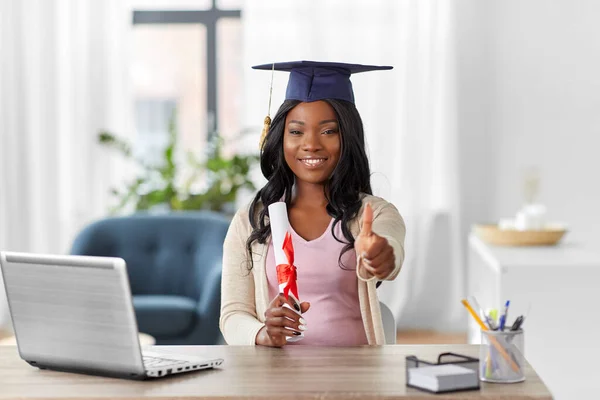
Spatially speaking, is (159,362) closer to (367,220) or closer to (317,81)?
(367,220)

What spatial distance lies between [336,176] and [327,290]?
260mm

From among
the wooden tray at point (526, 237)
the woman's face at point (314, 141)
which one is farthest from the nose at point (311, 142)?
the wooden tray at point (526, 237)

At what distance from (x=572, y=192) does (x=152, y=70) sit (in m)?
2.63

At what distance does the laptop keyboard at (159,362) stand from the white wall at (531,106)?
147 inches

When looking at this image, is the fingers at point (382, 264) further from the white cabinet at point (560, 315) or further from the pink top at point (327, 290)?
the white cabinet at point (560, 315)

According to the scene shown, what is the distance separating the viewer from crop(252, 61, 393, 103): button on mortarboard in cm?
212

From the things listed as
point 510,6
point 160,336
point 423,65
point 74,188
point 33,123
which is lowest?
point 160,336

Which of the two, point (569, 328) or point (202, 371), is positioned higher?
point (202, 371)

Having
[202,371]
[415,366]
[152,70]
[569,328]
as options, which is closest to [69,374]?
[202,371]

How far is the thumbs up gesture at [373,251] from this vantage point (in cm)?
174

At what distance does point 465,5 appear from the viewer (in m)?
5.36

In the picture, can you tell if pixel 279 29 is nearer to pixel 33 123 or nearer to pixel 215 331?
pixel 33 123

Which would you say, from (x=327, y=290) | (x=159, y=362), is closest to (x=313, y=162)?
(x=327, y=290)

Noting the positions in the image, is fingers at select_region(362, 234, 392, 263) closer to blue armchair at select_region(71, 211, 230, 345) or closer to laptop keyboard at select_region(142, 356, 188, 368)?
laptop keyboard at select_region(142, 356, 188, 368)
